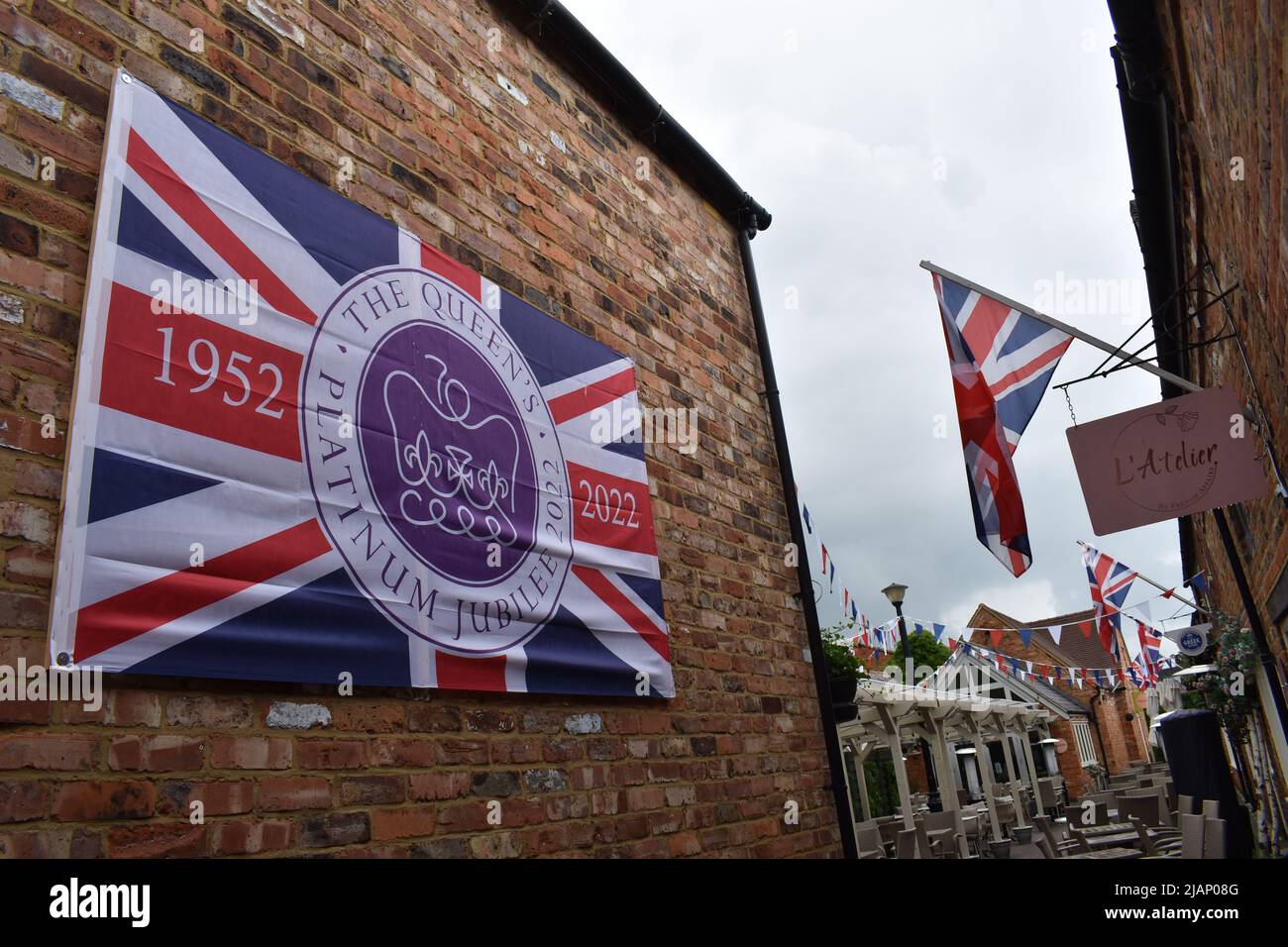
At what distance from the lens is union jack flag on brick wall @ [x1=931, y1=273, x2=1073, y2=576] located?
474 cm

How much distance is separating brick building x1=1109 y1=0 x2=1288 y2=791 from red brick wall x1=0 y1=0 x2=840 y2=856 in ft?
7.68

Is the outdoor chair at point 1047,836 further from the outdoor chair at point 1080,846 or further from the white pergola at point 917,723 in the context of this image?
the white pergola at point 917,723

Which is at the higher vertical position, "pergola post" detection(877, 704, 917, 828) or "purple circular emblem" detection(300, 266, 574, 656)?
"purple circular emblem" detection(300, 266, 574, 656)

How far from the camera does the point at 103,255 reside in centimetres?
200

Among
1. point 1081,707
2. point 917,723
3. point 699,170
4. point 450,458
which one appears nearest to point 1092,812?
point 917,723

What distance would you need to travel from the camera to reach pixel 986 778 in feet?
40.7

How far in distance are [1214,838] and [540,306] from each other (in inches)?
144

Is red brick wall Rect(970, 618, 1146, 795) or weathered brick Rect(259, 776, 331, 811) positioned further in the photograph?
red brick wall Rect(970, 618, 1146, 795)

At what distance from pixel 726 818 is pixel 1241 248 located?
11.2 ft

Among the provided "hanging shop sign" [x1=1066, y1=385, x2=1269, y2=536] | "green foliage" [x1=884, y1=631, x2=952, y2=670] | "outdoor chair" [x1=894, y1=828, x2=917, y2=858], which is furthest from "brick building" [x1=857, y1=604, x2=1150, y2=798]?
"hanging shop sign" [x1=1066, y1=385, x2=1269, y2=536]

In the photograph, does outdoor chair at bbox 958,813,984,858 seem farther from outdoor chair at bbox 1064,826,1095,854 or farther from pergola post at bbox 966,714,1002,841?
outdoor chair at bbox 1064,826,1095,854
